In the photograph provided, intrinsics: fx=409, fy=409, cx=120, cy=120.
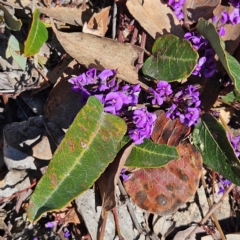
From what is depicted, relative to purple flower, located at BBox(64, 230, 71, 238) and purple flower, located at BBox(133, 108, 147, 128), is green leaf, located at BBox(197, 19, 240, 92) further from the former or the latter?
purple flower, located at BBox(64, 230, 71, 238)

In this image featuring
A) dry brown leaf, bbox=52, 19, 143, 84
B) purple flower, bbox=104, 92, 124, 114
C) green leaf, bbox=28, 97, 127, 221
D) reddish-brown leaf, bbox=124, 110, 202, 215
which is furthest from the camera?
reddish-brown leaf, bbox=124, 110, 202, 215

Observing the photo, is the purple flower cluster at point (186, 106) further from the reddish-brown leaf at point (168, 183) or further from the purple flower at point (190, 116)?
the reddish-brown leaf at point (168, 183)

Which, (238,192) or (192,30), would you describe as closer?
(192,30)

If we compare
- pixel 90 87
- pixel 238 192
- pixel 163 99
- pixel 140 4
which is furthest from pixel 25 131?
pixel 238 192

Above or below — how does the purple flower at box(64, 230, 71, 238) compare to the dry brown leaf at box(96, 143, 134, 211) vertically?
below

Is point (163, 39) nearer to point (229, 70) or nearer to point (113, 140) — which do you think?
point (229, 70)

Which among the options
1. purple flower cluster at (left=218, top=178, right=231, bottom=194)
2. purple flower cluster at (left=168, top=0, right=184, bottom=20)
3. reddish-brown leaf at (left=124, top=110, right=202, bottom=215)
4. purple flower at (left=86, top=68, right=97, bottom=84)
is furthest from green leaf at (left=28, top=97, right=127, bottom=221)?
purple flower cluster at (left=218, top=178, right=231, bottom=194)
